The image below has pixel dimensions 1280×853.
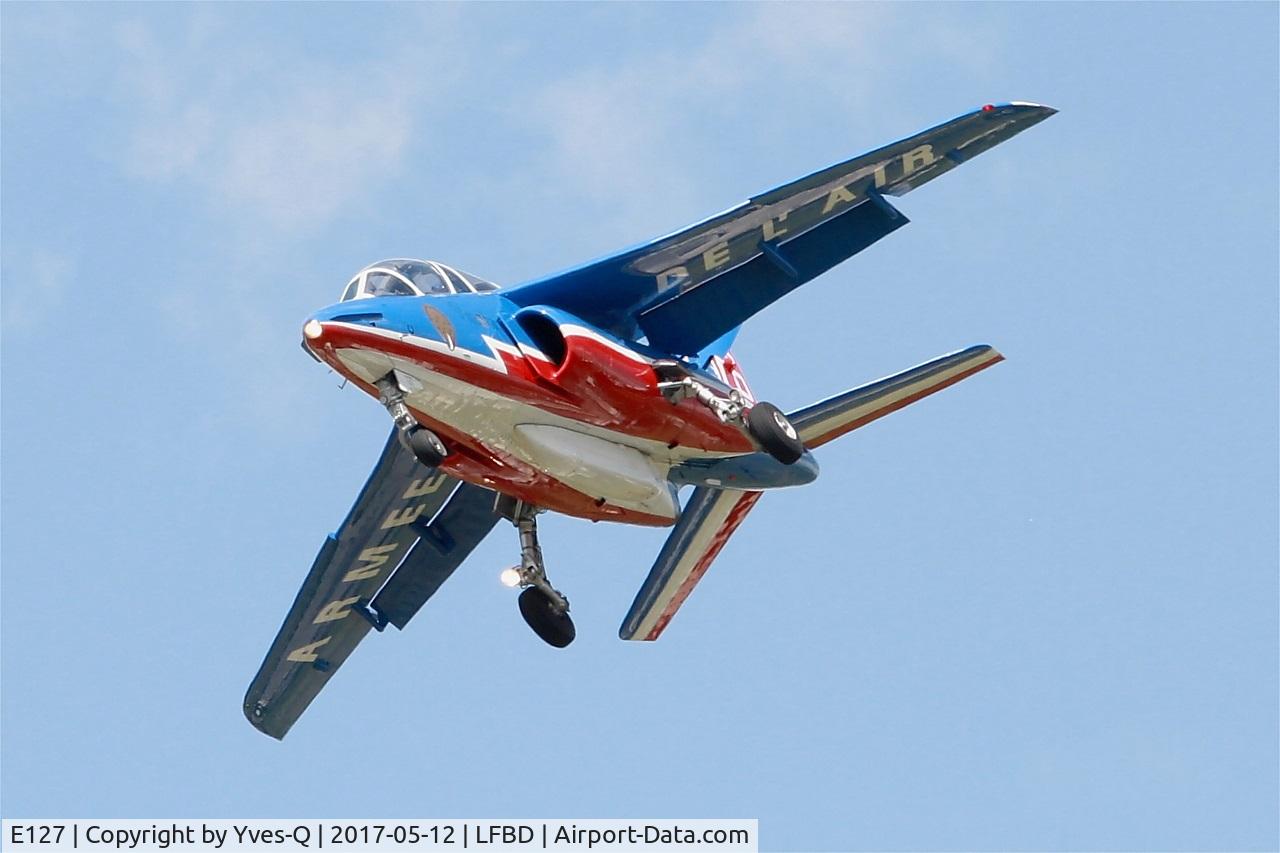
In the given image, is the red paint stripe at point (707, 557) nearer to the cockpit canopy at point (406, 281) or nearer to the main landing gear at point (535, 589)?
the main landing gear at point (535, 589)

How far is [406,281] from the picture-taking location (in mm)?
30625

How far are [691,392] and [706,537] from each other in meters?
4.59

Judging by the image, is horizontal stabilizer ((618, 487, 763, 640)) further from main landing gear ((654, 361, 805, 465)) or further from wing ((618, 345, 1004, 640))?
main landing gear ((654, 361, 805, 465))

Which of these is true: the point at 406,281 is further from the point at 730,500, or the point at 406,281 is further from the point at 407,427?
the point at 730,500

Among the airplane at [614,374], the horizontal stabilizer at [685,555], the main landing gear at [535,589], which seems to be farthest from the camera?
the horizontal stabilizer at [685,555]

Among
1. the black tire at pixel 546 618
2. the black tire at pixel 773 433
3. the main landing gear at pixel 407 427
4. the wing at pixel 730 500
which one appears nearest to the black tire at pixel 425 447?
the main landing gear at pixel 407 427

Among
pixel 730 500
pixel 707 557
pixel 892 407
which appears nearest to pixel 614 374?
pixel 730 500

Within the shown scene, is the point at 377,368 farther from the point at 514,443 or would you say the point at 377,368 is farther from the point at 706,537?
the point at 706,537

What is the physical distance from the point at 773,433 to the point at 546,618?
444 cm

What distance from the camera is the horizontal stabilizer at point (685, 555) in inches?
1391

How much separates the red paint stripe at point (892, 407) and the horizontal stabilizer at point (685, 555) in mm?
1467

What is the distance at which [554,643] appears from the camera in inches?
1300

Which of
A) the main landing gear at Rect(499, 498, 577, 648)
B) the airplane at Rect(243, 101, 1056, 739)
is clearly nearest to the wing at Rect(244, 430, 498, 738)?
the airplane at Rect(243, 101, 1056, 739)

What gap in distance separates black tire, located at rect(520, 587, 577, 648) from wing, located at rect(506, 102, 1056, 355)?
3999mm
